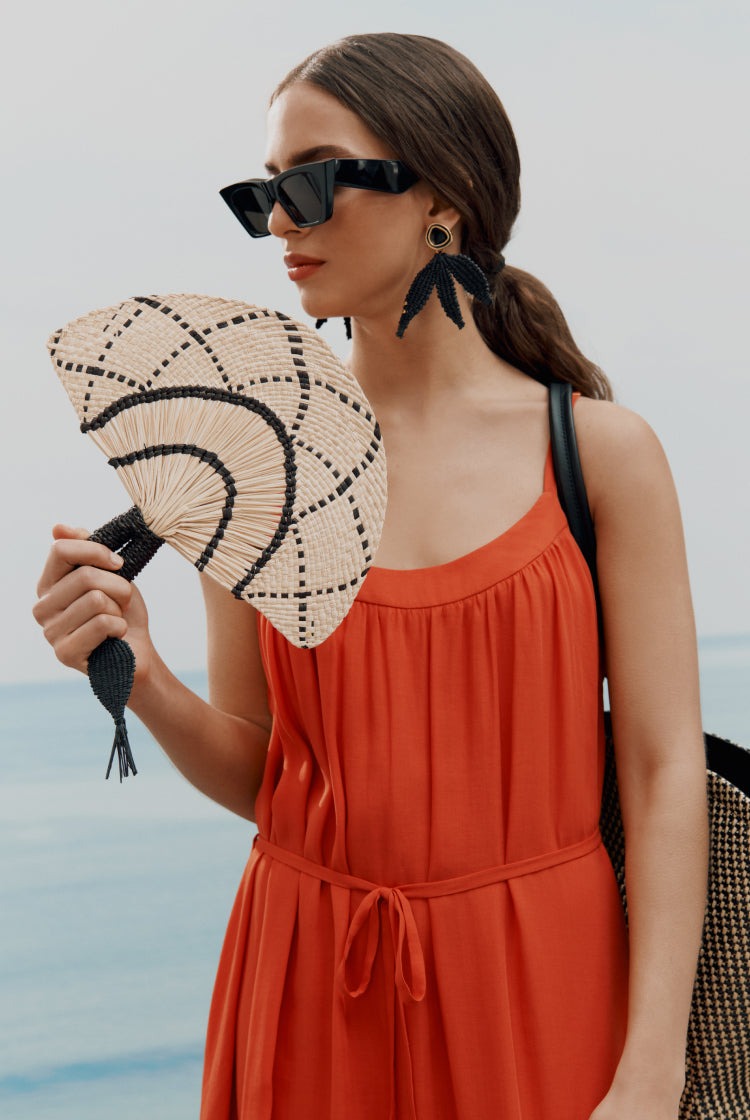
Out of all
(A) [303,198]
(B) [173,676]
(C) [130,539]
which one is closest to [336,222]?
(A) [303,198]

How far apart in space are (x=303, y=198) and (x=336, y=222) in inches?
1.6

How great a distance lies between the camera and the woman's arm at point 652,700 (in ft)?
3.51

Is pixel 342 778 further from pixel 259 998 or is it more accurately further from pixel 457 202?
pixel 457 202

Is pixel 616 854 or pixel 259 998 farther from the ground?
pixel 616 854

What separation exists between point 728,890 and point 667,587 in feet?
1.01

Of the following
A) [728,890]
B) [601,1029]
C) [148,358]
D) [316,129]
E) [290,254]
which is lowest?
[601,1029]

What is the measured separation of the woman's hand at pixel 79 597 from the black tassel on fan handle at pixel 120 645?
0.4 inches

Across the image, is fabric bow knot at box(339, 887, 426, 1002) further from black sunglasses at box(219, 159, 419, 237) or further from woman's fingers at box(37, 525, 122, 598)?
black sunglasses at box(219, 159, 419, 237)

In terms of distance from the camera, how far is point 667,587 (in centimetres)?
109

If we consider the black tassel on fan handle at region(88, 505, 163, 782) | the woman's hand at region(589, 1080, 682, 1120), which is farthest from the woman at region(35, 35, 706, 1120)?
the black tassel on fan handle at region(88, 505, 163, 782)

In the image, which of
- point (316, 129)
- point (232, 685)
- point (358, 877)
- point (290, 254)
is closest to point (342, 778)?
point (358, 877)

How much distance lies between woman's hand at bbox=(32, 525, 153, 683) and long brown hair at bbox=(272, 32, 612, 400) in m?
0.50

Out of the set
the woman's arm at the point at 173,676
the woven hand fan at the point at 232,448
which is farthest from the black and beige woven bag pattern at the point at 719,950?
the woman's arm at the point at 173,676

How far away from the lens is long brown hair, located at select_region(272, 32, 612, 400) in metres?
1.09
